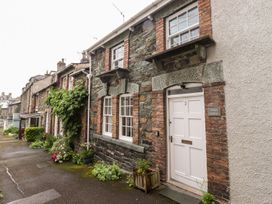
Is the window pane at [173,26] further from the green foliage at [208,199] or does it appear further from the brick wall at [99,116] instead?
the green foliage at [208,199]

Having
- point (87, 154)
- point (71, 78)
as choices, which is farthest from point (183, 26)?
point (71, 78)

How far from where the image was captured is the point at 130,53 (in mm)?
6656

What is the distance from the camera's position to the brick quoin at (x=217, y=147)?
12.5ft

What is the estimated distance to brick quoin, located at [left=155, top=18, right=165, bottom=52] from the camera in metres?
5.41

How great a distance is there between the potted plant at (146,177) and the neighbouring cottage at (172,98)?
28 centimetres

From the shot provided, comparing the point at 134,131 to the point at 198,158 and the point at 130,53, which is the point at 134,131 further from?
the point at 130,53

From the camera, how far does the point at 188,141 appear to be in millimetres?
4727

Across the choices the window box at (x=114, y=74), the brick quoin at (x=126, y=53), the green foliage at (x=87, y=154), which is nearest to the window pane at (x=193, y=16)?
the brick quoin at (x=126, y=53)

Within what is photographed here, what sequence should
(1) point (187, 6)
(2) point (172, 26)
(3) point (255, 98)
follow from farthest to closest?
(2) point (172, 26)
(1) point (187, 6)
(3) point (255, 98)

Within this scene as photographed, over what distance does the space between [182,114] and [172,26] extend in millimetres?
2850

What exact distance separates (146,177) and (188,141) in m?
1.59

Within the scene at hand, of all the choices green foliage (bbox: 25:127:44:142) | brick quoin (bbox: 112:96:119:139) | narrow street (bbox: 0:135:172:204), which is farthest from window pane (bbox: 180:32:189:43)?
green foliage (bbox: 25:127:44:142)

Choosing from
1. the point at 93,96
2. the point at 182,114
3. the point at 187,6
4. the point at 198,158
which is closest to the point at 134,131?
the point at 182,114

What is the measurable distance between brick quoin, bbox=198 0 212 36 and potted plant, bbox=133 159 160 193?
4.10 m
